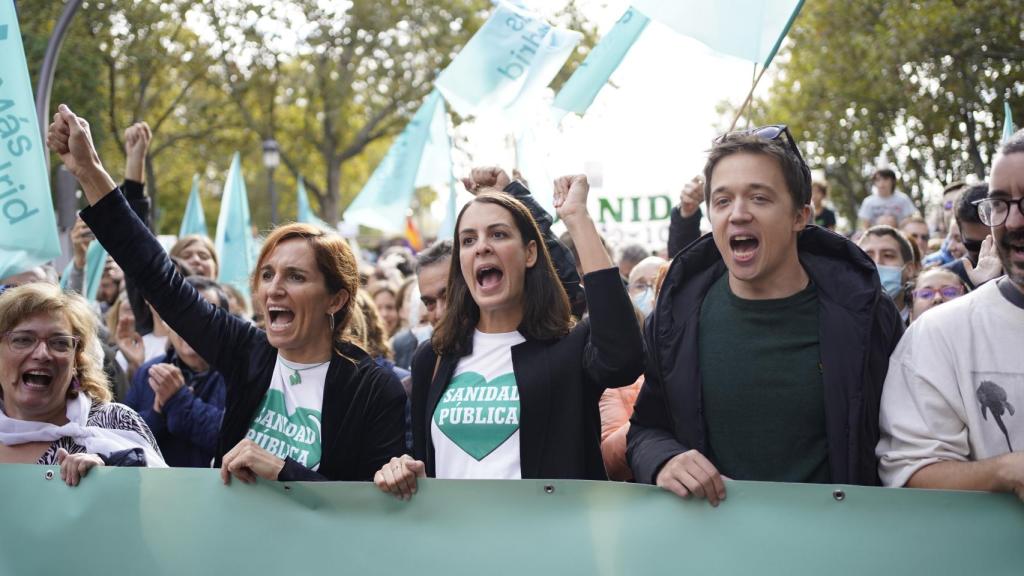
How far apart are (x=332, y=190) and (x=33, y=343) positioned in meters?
30.7

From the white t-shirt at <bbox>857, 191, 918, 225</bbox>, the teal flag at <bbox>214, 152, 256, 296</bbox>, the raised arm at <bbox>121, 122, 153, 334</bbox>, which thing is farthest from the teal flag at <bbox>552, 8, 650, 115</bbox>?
the white t-shirt at <bbox>857, 191, 918, 225</bbox>

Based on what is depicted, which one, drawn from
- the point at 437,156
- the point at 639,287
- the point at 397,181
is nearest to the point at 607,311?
the point at 639,287

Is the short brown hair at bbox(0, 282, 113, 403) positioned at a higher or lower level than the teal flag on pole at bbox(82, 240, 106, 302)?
lower

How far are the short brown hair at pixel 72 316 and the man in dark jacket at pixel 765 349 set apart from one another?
74.1 inches

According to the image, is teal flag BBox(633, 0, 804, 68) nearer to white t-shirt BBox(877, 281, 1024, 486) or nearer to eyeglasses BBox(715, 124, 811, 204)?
eyeglasses BBox(715, 124, 811, 204)

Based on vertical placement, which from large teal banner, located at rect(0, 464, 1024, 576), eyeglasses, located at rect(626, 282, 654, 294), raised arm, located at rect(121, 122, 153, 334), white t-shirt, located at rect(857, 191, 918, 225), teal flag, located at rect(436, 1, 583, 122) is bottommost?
large teal banner, located at rect(0, 464, 1024, 576)

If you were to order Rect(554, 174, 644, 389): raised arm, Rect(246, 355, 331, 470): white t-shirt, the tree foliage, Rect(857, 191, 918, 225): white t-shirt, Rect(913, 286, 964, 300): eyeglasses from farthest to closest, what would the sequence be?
1. the tree foliage
2. Rect(857, 191, 918, 225): white t-shirt
3. Rect(913, 286, 964, 300): eyeglasses
4. Rect(246, 355, 331, 470): white t-shirt
5. Rect(554, 174, 644, 389): raised arm

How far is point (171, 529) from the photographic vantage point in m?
3.32

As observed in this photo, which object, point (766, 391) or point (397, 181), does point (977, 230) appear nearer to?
point (766, 391)

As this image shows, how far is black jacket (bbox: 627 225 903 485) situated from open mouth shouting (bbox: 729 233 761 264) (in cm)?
18

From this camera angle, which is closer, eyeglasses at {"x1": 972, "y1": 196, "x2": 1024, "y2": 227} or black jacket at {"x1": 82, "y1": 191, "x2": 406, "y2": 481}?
eyeglasses at {"x1": 972, "y1": 196, "x2": 1024, "y2": 227}

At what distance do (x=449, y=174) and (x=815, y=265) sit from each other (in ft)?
24.7

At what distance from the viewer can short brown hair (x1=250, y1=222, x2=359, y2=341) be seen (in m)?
3.69

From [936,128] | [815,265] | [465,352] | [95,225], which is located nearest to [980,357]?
[815,265]
